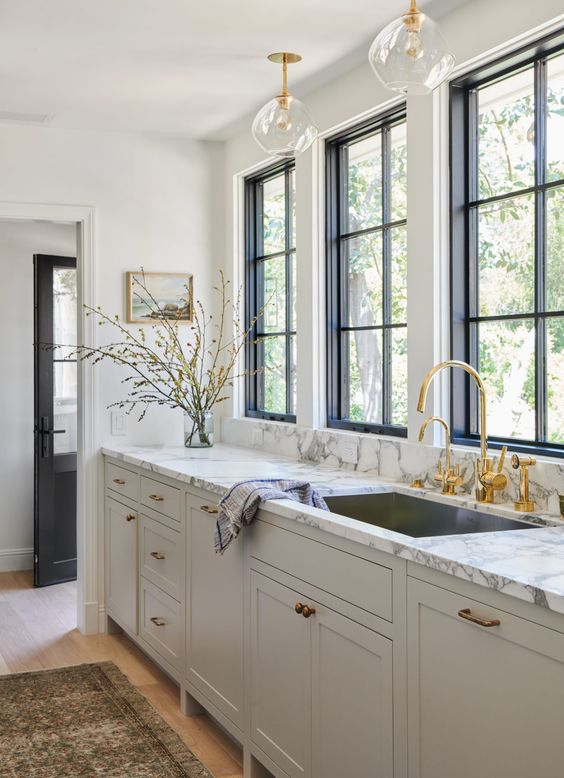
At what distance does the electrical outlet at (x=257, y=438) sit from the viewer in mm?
4262

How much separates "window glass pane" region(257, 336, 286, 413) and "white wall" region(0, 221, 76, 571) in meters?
1.85

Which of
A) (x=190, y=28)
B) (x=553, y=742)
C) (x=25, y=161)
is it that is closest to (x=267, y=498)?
(x=553, y=742)

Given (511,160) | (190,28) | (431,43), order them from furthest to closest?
(190,28), (511,160), (431,43)

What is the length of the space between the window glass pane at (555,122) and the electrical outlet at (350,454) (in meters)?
1.30

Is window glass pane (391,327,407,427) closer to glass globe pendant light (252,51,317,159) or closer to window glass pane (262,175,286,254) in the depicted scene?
glass globe pendant light (252,51,317,159)

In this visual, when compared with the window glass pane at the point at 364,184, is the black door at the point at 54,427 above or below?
below

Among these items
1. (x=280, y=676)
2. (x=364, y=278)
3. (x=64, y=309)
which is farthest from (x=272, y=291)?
(x=280, y=676)

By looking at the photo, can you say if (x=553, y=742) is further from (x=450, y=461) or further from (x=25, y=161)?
(x=25, y=161)

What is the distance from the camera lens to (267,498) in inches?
104

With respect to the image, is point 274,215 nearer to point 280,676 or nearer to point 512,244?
point 512,244

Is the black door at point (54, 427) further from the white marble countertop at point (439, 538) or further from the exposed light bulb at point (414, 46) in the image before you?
the exposed light bulb at point (414, 46)

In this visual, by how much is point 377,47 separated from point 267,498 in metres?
1.30

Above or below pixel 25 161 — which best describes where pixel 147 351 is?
below

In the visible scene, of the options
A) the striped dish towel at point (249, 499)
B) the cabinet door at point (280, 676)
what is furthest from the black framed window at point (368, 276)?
the cabinet door at point (280, 676)
